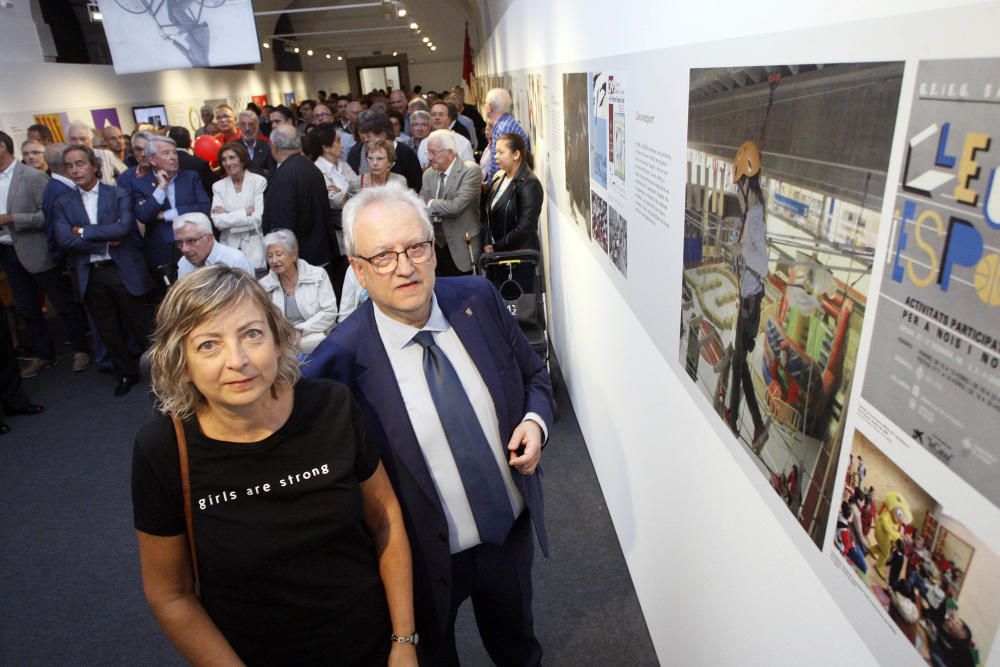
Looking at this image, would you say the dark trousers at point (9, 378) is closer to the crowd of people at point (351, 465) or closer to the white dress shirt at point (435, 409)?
the crowd of people at point (351, 465)

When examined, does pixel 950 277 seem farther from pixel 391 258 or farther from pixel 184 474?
pixel 184 474

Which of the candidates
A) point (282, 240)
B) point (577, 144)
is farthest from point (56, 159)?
point (577, 144)

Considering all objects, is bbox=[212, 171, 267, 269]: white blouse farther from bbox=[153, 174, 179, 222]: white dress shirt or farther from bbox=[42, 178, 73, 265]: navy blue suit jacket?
bbox=[42, 178, 73, 265]: navy blue suit jacket

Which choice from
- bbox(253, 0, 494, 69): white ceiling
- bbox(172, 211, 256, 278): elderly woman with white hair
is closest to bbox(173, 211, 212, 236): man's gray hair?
bbox(172, 211, 256, 278): elderly woman with white hair

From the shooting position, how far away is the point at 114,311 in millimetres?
5301

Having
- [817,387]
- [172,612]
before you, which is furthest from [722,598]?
[172,612]

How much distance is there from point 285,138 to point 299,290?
6.05 ft

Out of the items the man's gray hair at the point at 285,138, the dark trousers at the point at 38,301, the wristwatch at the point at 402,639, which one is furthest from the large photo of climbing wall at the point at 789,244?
the dark trousers at the point at 38,301

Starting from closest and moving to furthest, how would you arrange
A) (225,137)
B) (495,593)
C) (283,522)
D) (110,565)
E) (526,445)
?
(283,522) → (526,445) → (495,593) → (110,565) → (225,137)

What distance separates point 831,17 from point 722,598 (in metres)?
1.47

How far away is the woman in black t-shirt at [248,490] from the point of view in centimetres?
138

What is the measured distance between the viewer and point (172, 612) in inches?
56.8

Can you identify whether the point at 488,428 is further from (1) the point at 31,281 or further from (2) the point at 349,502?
(1) the point at 31,281

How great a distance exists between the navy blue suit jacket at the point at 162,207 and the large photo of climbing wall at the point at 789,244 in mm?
4800
